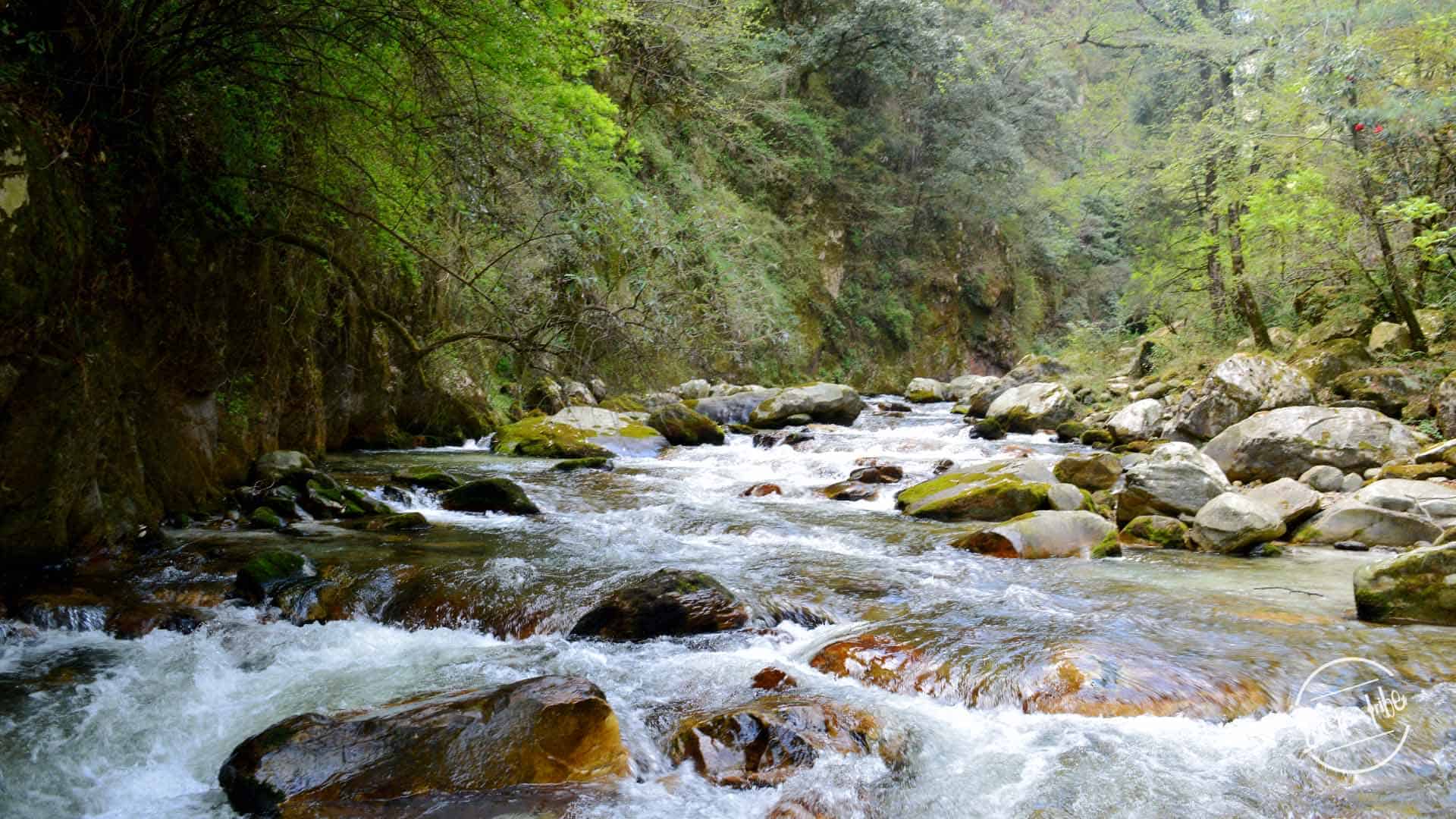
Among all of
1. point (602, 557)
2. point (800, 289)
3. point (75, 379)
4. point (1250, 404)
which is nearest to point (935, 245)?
point (800, 289)

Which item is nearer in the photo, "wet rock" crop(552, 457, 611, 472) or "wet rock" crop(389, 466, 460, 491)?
"wet rock" crop(389, 466, 460, 491)

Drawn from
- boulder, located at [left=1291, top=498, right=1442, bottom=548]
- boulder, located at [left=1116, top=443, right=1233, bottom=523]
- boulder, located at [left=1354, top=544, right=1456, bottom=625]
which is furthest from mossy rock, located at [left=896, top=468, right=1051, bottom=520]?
boulder, located at [left=1354, top=544, right=1456, bottom=625]

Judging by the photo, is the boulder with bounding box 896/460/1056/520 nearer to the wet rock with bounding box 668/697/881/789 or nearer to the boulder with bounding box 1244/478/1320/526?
the boulder with bounding box 1244/478/1320/526

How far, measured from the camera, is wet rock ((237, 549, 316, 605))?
4879 millimetres

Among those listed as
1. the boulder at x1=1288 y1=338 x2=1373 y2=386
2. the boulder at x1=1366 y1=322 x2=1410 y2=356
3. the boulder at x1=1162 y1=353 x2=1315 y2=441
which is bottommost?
the boulder at x1=1162 y1=353 x2=1315 y2=441

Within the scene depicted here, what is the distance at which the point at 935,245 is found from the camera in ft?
92.3

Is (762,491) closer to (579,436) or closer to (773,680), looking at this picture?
(579,436)

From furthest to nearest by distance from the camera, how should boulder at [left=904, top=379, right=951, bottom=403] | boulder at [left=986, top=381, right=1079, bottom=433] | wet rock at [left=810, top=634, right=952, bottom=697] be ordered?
1. boulder at [left=904, top=379, right=951, bottom=403]
2. boulder at [left=986, top=381, right=1079, bottom=433]
3. wet rock at [left=810, top=634, right=952, bottom=697]

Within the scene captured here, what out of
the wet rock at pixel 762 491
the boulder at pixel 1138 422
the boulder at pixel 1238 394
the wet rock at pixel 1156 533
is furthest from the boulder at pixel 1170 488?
the boulder at pixel 1138 422

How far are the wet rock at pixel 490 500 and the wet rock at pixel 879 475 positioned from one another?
3850 millimetres

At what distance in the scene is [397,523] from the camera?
267 inches

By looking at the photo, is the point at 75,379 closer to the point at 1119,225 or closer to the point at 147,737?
the point at 147,737

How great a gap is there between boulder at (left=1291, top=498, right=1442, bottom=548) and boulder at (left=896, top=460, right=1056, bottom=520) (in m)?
2.08

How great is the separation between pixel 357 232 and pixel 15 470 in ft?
8.74
